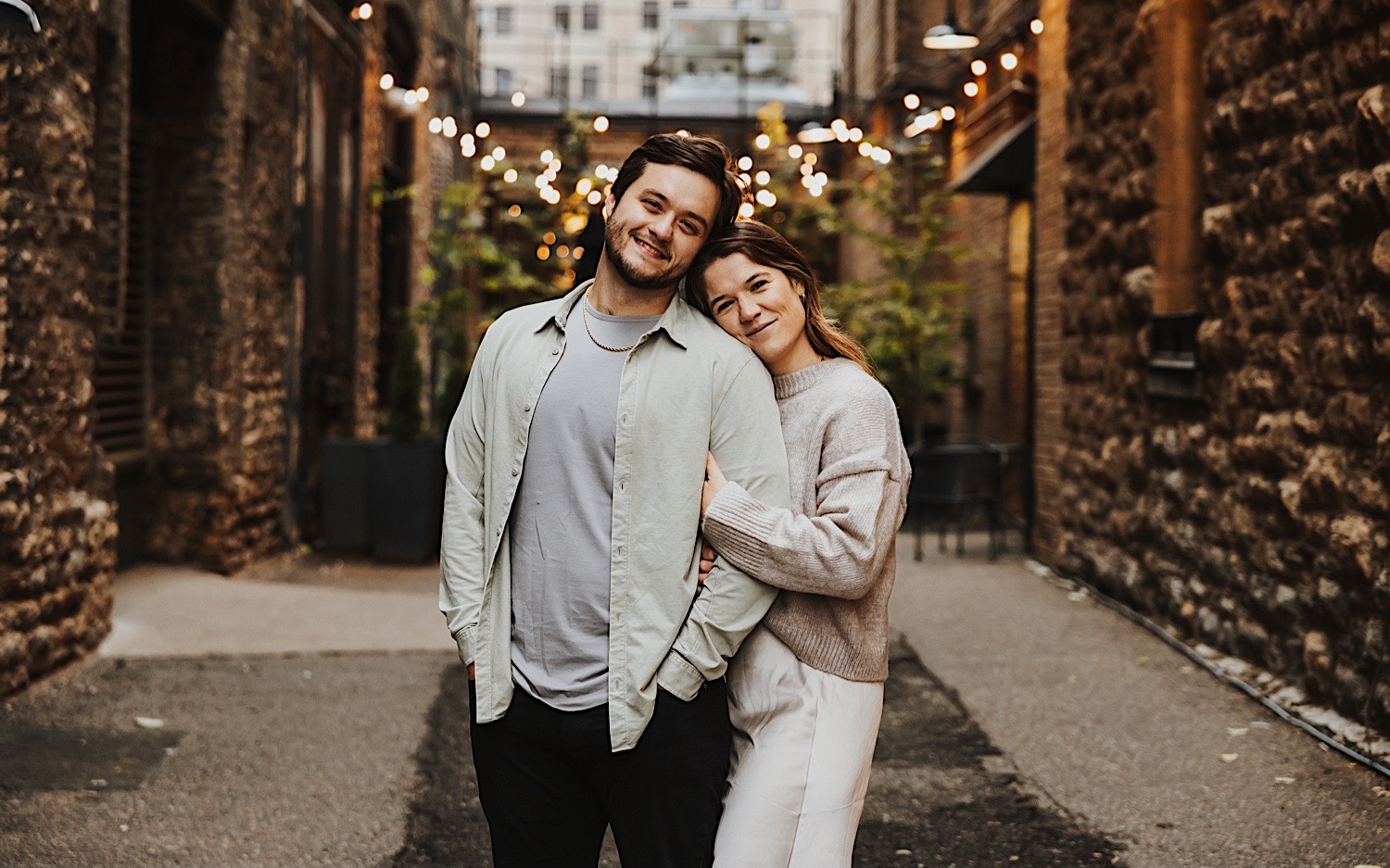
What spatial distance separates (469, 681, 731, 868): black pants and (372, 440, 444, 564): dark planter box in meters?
7.22

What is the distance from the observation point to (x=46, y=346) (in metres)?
5.53

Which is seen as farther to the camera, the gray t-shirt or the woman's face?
the woman's face

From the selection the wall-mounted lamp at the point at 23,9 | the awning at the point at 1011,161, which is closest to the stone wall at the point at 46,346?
the wall-mounted lamp at the point at 23,9

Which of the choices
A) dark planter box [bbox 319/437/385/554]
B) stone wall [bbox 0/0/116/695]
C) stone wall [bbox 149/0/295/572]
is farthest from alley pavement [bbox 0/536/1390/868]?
dark planter box [bbox 319/437/385/554]

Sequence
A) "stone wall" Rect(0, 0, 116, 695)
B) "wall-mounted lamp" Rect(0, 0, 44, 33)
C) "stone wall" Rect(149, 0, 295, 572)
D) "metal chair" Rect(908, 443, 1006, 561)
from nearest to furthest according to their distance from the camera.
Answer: "wall-mounted lamp" Rect(0, 0, 44, 33) < "stone wall" Rect(0, 0, 116, 695) < "stone wall" Rect(149, 0, 295, 572) < "metal chair" Rect(908, 443, 1006, 561)

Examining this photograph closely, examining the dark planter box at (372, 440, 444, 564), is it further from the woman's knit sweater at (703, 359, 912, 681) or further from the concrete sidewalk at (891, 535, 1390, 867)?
the woman's knit sweater at (703, 359, 912, 681)

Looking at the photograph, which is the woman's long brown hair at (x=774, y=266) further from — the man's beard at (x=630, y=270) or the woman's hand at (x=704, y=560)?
the woman's hand at (x=704, y=560)

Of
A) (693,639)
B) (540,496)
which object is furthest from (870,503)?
(540,496)

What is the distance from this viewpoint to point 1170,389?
6.98 meters

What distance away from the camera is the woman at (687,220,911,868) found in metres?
2.29

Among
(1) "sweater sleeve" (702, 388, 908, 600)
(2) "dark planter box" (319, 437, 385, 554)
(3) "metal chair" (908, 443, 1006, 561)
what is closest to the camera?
(1) "sweater sleeve" (702, 388, 908, 600)

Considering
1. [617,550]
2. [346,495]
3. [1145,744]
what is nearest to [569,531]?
[617,550]

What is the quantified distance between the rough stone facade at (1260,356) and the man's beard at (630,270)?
11.0ft

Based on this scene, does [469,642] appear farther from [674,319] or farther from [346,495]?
[346,495]
